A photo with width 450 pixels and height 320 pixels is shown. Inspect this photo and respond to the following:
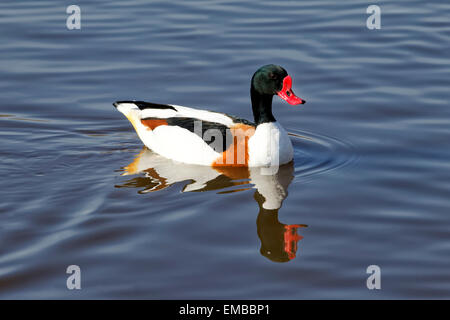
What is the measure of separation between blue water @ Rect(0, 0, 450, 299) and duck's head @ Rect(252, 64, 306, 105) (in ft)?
2.73

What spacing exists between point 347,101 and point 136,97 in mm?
3086

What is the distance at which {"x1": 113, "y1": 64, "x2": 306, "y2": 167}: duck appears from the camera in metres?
9.46

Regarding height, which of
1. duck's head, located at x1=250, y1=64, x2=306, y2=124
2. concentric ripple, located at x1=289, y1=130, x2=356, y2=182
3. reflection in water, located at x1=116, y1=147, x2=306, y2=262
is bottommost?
reflection in water, located at x1=116, y1=147, x2=306, y2=262

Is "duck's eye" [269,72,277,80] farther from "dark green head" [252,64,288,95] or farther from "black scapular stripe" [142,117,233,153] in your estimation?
"black scapular stripe" [142,117,233,153]

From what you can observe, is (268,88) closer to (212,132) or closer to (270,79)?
(270,79)

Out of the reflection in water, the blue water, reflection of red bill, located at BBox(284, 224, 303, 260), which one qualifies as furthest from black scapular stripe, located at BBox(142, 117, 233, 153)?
reflection of red bill, located at BBox(284, 224, 303, 260)

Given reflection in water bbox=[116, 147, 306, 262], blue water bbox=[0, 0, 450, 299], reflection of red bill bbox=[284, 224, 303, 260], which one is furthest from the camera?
reflection in water bbox=[116, 147, 306, 262]

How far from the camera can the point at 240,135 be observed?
9.53 meters

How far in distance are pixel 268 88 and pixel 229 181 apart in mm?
1273

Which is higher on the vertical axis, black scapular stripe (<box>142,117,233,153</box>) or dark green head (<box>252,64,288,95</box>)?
dark green head (<box>252,64,288,95</box>)

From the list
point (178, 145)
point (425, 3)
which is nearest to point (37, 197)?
point (178, 145)

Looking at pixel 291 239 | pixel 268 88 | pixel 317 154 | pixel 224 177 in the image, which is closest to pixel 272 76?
pixel 268 88

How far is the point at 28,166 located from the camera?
928 centimetres

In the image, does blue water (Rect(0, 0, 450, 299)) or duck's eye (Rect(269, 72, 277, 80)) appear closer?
blue water (Rect(0, 0, 450, 299))
